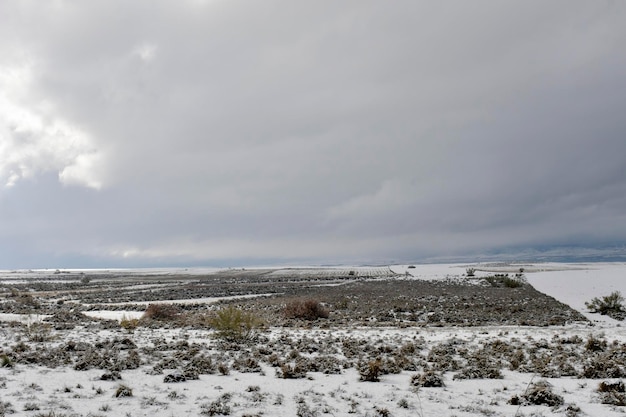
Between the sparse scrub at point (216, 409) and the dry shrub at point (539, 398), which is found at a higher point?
the sparse scrub at point (216, 409)

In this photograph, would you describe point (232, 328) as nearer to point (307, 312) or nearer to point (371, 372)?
point (371, 372)

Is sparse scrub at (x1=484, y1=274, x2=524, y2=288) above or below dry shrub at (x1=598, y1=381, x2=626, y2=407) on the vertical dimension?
below

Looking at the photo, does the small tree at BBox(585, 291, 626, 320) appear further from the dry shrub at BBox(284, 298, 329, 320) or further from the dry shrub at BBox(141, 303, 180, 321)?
the dry shrub at BBox(141, 303, 180, 321)

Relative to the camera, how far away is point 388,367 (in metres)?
12.7

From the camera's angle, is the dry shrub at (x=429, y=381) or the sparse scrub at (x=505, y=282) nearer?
the dry shrub at (x=429, y=381)

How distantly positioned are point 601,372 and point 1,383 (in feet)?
50.2

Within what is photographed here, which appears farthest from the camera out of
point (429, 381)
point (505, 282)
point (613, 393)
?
point (505, 282)

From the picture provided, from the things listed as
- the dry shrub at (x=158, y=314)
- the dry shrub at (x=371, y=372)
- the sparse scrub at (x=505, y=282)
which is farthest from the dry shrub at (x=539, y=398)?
the sparse scrub at (x=505, y=282)

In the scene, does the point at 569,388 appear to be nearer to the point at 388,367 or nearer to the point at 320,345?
the point at 388,367

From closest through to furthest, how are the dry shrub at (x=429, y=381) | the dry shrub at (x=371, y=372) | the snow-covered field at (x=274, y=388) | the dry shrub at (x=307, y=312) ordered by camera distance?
1. the snow-covered field at (x=274, y=388)
2. the dry shrub at (x=429, y=381)
3. the dry shrub at (x=371, y=372)
4. the dry shrub at (x=307, y=312)

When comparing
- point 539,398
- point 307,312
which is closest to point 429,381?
point 539,398

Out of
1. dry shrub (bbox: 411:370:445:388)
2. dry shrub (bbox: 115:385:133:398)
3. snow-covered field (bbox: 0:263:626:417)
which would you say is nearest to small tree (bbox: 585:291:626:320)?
snow-covered field (bbox: 0:263:626:417)

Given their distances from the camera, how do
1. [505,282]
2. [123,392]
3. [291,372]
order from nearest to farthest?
[123,392]
[291,372]
[505,282]

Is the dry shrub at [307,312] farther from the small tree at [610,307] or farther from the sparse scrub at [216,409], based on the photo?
the small tree at [610,307]
